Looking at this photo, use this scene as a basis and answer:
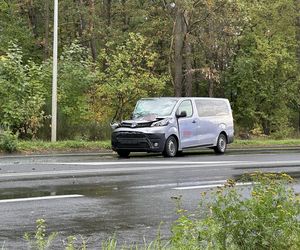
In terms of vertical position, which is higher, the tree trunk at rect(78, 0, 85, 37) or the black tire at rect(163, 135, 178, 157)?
the tree trunk at rect(78, 0, 85, 37)

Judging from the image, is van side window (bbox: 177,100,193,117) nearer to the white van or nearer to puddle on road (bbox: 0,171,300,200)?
the white van

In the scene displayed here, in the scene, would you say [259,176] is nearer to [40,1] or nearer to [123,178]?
[123,178]

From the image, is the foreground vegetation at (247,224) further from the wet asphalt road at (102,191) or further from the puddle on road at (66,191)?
the puddle on road at (66,191)

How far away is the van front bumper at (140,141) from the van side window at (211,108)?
253cm

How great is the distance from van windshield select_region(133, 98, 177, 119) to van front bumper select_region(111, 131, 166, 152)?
3.03 feet

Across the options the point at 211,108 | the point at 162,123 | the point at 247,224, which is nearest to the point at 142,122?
the point at 162,123

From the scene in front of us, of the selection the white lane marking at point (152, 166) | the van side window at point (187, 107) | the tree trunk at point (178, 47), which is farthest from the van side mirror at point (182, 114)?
the tree trunk at point (178, 47)

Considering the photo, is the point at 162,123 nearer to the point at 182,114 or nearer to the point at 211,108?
the point at 182,114

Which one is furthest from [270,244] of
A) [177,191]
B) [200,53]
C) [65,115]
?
[200,53]

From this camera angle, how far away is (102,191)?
10.8m

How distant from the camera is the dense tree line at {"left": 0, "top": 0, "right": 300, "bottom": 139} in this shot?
2530 centimetres

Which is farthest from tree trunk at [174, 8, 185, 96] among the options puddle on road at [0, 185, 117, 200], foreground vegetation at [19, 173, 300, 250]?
foreground vegetation at [19, 173, 300, 250]

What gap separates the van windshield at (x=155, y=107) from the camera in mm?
19406

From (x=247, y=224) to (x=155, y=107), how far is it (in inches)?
582
